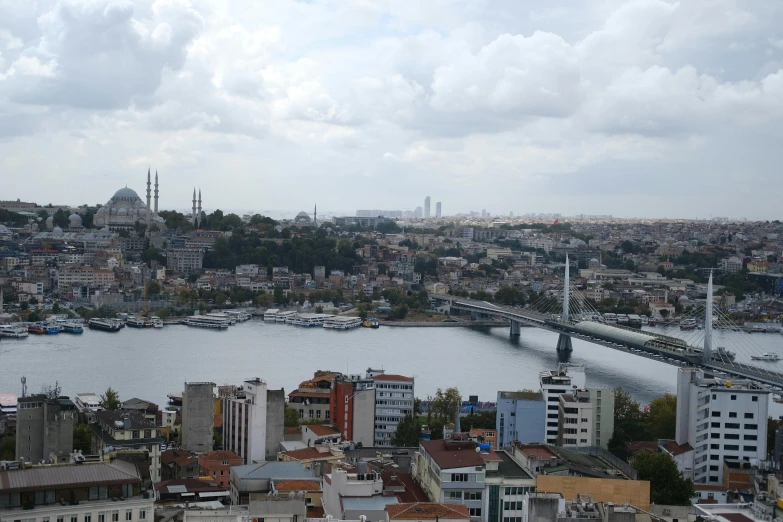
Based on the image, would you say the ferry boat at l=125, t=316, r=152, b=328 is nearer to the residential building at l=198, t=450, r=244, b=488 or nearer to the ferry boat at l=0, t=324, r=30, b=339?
the ferry boat at l=0, t=324, r=30, b=339

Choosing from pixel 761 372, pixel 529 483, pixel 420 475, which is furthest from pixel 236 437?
pixel 761 372

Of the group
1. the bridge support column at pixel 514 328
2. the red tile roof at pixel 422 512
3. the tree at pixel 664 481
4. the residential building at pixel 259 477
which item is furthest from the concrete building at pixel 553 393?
the bridge support column at pixel 514 328

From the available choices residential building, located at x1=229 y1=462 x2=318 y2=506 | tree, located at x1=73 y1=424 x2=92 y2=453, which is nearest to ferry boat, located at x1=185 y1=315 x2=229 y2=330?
tree, located at x1=73 y1=424 x2=92 y2=453

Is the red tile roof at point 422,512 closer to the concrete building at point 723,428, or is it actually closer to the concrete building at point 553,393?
the concrete building at point 723,428

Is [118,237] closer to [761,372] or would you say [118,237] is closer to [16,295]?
[16,295]

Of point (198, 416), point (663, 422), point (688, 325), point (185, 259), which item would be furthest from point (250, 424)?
point (185, 259)

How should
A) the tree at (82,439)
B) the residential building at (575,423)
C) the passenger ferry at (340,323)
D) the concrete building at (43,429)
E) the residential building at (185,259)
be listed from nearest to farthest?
the concrete building at (43,429)
the tree at (82,439)
the residential building at (575,423)
the passenger ferry at (340,323)
the residential building at (185,259)
